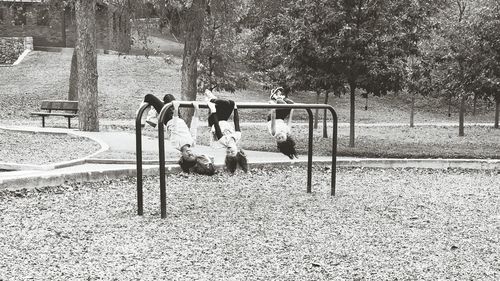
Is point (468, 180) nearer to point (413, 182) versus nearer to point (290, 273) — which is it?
point (413, 182)

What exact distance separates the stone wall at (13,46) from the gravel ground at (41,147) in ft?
96.8

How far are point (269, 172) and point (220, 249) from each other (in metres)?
6.20

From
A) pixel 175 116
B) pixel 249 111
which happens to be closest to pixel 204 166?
pixel 175 116

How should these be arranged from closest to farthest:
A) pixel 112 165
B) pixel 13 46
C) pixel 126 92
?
pixel 112 165
pixel 126 92
pixel 13 46

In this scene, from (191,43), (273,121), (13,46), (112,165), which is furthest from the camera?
(13,46)

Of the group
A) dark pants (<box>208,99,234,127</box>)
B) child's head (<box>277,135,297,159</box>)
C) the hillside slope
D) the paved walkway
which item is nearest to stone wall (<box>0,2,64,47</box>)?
the hillside slope

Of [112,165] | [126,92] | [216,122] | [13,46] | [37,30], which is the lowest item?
[112,165]

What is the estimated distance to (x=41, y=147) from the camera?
48.4 ft

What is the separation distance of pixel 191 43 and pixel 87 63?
9.44 feet

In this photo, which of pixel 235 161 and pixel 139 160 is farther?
pixel 139 160

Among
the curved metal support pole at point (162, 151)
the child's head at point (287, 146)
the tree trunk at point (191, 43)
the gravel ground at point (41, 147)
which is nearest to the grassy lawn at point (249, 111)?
the tree trunk at point (191, 43)

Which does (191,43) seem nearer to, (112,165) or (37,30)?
(112,165)

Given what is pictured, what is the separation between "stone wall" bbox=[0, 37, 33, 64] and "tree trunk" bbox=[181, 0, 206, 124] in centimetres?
2956

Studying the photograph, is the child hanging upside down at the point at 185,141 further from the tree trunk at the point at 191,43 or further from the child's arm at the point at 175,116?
the tree trunk at the point at 191,43
